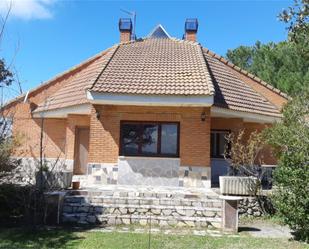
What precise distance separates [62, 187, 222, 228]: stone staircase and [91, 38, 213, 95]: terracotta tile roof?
483 cm

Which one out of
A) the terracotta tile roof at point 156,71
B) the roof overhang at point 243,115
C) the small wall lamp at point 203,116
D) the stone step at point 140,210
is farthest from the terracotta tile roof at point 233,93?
the stone step at point 140,210

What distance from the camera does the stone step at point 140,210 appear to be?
1355cm

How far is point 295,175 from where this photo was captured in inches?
463

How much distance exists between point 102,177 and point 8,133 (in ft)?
16.2

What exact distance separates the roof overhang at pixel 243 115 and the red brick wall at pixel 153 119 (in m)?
1.42

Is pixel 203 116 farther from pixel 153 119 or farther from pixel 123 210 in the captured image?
pixel 123 210

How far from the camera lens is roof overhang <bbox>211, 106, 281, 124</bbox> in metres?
19.1

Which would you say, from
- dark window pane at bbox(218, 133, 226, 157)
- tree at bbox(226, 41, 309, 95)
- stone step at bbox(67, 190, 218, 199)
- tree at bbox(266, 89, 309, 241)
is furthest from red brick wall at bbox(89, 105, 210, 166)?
tree at bbox(226, 41, 309, 95)

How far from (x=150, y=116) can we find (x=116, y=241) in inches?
319

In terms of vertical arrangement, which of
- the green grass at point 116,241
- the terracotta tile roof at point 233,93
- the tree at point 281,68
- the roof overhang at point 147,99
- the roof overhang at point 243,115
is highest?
Result: the tree at point 281,68

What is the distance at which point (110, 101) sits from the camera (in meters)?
17.2

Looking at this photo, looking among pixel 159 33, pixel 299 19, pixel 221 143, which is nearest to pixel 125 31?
pixel 159 33

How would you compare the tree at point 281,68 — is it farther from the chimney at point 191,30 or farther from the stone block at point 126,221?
the stone block at point 126,221

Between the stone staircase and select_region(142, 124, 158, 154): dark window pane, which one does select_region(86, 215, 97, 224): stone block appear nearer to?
the stone staircase
